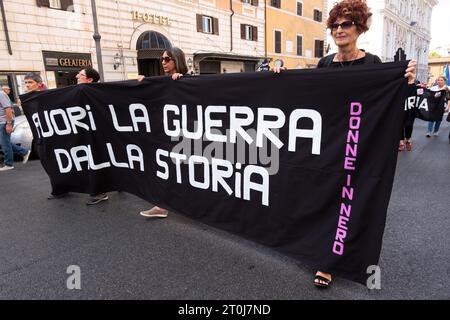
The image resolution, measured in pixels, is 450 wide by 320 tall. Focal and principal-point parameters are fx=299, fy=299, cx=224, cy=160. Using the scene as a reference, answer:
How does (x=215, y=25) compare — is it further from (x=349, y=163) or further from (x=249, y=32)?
(x=349, y=163)

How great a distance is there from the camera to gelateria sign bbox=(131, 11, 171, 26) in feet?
52.0

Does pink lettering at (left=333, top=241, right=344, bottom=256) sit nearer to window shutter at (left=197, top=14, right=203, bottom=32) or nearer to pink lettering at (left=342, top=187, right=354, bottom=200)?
pink lettering at (left=342, top=187, right=354, bottom=200)

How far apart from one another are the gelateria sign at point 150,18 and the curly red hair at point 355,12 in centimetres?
1581

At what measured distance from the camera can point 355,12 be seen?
7.80 ft

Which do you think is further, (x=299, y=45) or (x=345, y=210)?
(x=299, y=45)

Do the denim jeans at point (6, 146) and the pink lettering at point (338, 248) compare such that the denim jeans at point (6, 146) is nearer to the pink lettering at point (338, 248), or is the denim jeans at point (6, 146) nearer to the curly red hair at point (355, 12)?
the curly red hair at point (355, 12)

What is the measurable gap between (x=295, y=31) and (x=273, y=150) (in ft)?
95.2

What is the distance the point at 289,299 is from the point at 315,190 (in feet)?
2.59

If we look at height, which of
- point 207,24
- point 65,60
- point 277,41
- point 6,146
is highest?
point 207,24

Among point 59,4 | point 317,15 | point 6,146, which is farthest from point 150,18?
point 317,15

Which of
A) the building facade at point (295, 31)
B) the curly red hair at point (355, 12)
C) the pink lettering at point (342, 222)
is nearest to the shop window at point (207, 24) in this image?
the building facade at point (295, 31)

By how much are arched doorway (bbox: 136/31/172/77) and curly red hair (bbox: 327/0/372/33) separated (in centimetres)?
1509

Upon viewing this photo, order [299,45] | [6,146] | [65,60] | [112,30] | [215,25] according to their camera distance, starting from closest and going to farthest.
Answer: [6,146]
[65,60]
[112,30]
[215,25]
[299,45]

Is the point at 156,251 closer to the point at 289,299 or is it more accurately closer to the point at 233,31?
the point at 289,299
